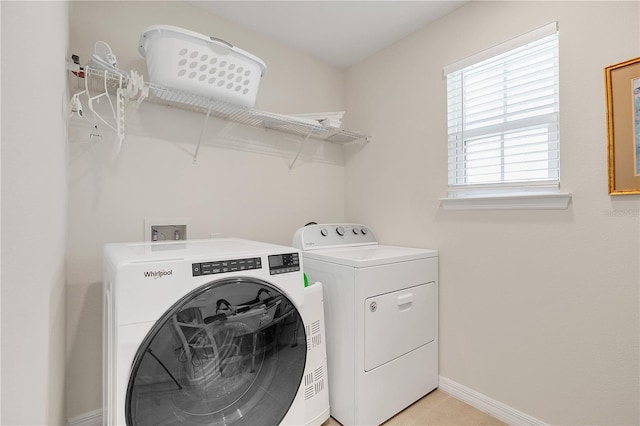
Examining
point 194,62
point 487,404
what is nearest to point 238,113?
point 194,62

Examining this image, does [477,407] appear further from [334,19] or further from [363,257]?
[334,19]

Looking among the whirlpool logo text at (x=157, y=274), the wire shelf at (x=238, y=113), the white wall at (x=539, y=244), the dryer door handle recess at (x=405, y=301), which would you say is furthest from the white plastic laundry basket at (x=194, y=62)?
the dryer door handle recess at (x=405, y=301)

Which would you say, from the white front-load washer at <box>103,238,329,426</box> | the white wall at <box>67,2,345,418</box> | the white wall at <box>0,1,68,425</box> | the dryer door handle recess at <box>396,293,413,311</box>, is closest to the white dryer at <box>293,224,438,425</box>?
the dryer door handle recess at <box>396,293,413,311</box>

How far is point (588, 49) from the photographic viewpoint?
1382mm

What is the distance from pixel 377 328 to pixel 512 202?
39.0 inches

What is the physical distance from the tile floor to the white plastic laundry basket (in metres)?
1.85

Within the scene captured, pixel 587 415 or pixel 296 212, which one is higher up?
pixel 296 212

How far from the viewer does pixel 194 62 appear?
56.7 inches

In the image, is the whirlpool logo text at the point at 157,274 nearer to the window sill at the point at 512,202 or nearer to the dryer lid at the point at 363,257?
the dryer lid at the point at 363,257

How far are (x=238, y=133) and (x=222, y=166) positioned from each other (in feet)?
0.86

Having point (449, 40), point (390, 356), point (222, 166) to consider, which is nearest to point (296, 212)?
point (222, 166)

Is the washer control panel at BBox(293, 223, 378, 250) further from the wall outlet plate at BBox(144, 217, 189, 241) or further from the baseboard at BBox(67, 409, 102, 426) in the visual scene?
the baseboard at BBox(67, 409, 102, 426)

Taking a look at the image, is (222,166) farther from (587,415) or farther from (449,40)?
(587,415)

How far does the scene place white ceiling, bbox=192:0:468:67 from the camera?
186 cm
